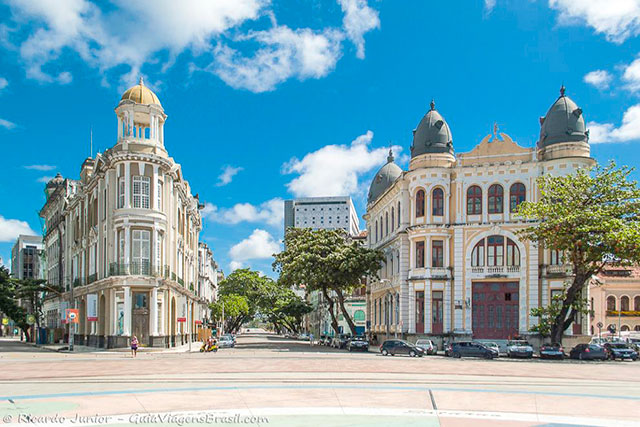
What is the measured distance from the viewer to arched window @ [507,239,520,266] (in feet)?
187

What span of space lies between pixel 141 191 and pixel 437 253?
2613 centimetres

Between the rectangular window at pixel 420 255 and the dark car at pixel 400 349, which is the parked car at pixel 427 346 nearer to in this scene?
the dark car at pixel 400 349

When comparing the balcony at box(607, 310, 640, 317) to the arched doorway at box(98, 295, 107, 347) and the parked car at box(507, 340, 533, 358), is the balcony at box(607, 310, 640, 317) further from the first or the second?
the arched doorway at box(98, 295, 107, 347)

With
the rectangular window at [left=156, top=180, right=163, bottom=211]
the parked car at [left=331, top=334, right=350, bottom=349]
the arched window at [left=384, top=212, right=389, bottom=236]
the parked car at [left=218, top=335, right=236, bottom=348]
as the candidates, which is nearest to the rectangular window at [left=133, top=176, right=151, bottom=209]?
the rectangular window at [left=156, top=180, right=163, bottom=211]

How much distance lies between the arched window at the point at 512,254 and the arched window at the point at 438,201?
648 cm

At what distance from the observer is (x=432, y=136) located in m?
60.9

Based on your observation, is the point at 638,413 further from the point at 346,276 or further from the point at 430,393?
the point at 346,276

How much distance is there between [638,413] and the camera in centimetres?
1605

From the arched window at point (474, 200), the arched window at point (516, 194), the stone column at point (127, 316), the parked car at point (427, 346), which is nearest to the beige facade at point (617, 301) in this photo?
the arched window at point (516, 194)

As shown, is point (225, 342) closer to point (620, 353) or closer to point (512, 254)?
point (512, 254)

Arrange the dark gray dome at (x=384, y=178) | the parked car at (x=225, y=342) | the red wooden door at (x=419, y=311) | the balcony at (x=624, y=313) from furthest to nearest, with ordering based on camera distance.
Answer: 1. the balcony at (x=624, y=313)
2. the dark gray dome at (x=384, y=178)
3. the parked car at (x=225, y=342)
4. the red wooden door at (x=419, y=311)

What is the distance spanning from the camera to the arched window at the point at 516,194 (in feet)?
188

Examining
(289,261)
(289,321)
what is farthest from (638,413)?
(289,321)

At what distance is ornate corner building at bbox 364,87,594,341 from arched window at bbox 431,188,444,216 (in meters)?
0.09
